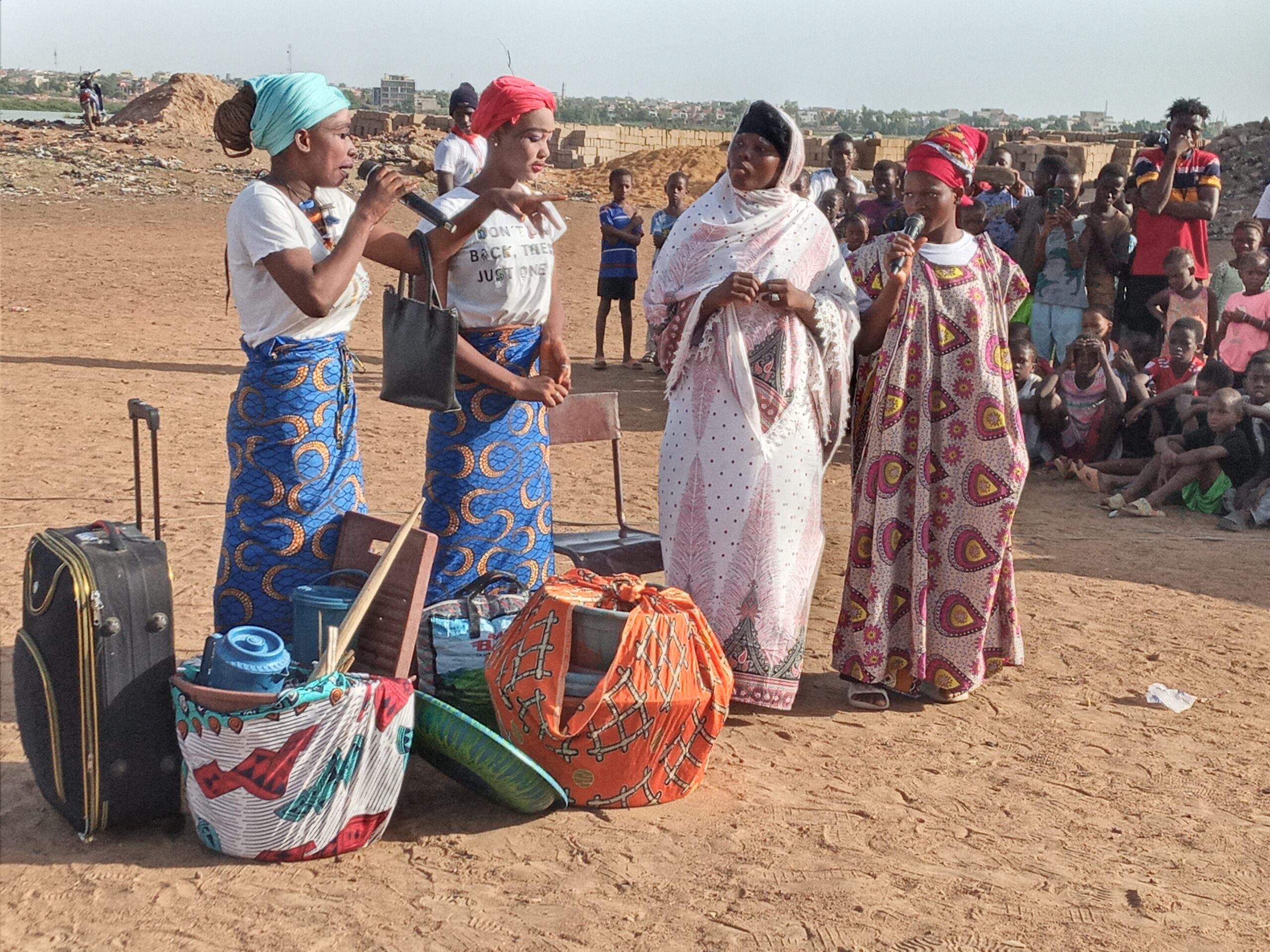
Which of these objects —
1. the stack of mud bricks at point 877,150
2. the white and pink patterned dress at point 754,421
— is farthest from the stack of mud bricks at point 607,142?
the white and pink patterned dress at point 754,421

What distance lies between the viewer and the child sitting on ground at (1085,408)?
28.0 ft

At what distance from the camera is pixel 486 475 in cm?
418

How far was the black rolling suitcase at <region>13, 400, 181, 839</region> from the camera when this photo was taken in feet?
11.3

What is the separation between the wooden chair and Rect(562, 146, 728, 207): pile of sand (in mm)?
20995

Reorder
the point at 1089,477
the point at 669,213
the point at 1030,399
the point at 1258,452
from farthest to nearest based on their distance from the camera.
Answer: the point at 669,213
the point at 1030,399
the point at 1089,477
the point at 1258,452

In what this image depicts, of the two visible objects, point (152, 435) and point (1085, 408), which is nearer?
point (152, 435)

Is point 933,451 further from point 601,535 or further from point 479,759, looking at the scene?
point 479,759

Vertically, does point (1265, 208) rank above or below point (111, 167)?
above

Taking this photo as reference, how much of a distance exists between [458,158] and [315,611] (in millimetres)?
6894

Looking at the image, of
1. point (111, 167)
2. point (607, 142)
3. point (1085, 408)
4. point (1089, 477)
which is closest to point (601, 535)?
point (1089, 477)

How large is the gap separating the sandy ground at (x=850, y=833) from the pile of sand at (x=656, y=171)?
Answer: 20.7 meters

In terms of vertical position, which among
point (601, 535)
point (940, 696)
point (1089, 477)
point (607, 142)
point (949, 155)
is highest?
point (607, 142)

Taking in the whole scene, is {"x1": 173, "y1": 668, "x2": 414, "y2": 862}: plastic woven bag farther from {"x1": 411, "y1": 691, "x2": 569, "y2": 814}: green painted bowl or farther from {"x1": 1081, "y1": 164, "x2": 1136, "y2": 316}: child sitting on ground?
{"x1": 1081, "y1": 164, "x2": 1136, "y2": 316}: child sitting on ground

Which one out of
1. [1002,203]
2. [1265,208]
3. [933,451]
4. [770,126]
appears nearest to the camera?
[770,126]
